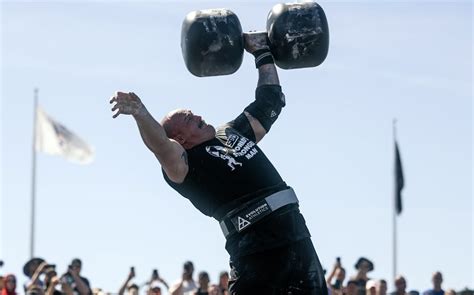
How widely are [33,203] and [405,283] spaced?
42.2ft

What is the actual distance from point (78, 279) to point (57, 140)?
40.5ft

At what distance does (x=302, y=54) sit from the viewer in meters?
9.62

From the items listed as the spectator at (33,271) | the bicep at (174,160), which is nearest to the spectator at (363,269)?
the spectator at (33,271)

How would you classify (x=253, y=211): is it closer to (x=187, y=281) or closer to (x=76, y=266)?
(x=76, y=266)

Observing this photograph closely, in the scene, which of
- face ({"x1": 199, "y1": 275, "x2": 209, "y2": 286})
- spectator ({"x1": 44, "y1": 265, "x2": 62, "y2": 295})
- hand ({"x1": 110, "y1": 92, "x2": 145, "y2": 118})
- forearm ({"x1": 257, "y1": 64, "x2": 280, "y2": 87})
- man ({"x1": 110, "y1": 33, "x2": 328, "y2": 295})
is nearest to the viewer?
hand ({"x1": 110, "y1": 92, "x2": 145, "y2": 118})

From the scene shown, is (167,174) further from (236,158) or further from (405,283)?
(405,283)

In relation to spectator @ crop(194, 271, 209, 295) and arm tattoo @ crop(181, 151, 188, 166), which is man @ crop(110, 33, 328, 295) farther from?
spectator @ crop(194, 271, 209, 295)

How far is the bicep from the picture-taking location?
8.48 meters

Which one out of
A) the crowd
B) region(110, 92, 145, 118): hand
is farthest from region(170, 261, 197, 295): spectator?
region(110, 92, 145, 118): hand

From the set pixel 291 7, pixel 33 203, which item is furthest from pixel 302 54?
pixel 33 203

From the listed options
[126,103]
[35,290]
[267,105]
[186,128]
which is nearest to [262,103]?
[267,105]

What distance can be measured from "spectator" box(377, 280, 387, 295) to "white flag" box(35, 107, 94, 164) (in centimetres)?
1284

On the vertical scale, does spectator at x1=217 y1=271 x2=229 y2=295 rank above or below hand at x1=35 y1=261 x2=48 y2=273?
below

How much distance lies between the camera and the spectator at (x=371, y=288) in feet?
46.5
